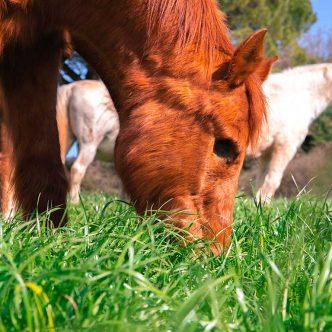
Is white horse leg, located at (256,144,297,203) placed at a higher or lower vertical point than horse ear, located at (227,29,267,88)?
lower

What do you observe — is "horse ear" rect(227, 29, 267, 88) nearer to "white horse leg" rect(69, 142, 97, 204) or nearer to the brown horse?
the brown horse

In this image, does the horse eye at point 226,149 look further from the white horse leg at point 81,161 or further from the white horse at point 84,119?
the white horse leg at point 81,161

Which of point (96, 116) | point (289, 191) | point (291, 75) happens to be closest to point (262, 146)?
point (291, 75)

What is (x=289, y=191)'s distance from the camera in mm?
14062

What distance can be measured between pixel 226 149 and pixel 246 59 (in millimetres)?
438

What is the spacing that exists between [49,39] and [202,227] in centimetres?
127

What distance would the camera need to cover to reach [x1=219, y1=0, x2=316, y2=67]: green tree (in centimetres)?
2289

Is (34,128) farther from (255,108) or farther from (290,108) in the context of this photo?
(290,108)

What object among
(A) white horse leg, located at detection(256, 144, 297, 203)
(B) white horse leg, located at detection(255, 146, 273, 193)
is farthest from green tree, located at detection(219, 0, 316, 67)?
(A) white horse leg, located at detection(256, 144, 297, 203)

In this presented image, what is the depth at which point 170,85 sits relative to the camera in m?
2.86

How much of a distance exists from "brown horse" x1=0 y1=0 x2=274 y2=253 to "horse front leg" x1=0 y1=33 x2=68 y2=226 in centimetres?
14

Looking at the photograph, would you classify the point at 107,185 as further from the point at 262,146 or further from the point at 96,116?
the point at 262,146

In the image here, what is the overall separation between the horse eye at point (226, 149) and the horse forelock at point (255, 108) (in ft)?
0.41

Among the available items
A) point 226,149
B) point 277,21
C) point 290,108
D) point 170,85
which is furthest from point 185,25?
point 277,21
